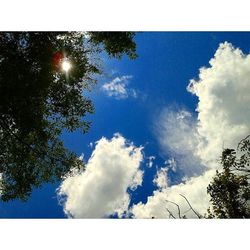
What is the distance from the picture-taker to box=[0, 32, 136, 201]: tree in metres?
13.6

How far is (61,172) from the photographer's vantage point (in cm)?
1427

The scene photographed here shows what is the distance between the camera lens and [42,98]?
1430 centimetres

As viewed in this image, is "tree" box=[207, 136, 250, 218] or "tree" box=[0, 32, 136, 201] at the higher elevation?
"tree" box=[0, 32, 136, 201]

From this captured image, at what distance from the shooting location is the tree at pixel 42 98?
44.8 ft

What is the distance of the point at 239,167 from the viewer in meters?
12.5

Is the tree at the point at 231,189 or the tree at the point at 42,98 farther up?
the tree at the point at 42,98
